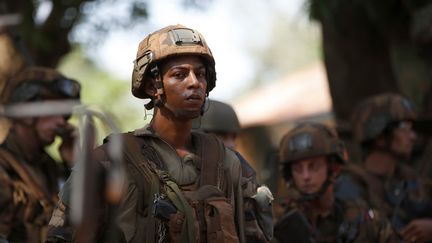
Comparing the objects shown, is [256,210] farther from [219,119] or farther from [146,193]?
[219,119]

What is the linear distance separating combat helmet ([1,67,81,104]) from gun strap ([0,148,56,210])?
1.93ft

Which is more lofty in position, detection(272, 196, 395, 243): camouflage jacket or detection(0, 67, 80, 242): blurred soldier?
detection(0, 67, 80, 242): blurred soldier

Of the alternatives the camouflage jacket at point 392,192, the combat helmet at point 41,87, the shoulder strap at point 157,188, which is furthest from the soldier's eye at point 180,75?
the camouflage jacket at point 392,192

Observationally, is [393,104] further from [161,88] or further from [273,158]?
[161,88]

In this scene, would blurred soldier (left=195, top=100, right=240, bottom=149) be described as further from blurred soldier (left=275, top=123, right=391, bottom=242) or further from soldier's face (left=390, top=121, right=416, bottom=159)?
soldier's face (left=390, top=121, right=416, bottom=159)

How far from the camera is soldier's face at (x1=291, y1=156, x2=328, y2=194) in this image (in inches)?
322

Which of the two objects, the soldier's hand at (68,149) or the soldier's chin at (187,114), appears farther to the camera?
the soldier's hand at (68,149)

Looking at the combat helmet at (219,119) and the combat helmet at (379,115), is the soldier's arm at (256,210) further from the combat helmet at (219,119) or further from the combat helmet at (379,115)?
the combat helmet at (379,115)

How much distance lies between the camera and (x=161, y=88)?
5430 mm

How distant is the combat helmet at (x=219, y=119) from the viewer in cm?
859

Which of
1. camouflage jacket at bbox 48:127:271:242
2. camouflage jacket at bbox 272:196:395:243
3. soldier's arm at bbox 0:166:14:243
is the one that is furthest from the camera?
soldier's arm at bbox 0:166:14:243

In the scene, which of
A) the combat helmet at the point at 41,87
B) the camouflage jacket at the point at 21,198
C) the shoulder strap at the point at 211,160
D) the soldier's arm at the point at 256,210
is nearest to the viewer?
the shoulder strap at the point at 211,160

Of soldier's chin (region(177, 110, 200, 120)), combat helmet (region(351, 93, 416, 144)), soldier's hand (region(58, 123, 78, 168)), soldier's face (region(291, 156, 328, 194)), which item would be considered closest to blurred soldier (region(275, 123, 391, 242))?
soldier's face (region(291, 156, 328, 194))

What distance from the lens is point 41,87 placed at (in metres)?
8.87
